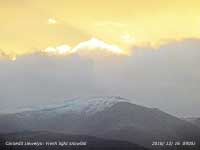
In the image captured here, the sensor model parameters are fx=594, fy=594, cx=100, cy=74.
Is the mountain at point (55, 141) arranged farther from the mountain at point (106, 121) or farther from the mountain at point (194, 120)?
the mountain at point (194, 120)

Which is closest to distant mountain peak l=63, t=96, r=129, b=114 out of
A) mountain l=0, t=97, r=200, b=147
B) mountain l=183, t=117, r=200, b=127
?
mountain l=0, t=97, r=200, b=147

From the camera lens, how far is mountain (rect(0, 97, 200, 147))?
22.9ft

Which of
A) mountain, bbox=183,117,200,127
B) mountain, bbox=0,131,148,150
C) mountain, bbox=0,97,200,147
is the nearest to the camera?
mountain, bbox=0,131,148,150

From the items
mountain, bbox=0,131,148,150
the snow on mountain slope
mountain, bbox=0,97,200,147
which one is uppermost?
the snow on mountain slope

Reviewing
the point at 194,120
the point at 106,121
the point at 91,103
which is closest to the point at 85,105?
the point at 91,103

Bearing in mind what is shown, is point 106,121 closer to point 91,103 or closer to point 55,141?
point 91,103

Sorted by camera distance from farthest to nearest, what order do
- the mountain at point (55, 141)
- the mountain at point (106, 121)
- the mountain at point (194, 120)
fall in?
the mountain at point (194, 120), the mountain at point (106, 121), the mountain at point (55, 141)

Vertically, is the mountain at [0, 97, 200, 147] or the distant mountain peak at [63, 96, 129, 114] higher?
the distant mountain peak at [63, 96, 129, 114]

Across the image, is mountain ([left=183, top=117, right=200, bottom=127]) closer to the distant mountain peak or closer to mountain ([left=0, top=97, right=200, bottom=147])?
mountain ([left=0, top=97, right=200, bottom=147])

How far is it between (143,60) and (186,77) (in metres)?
0.56

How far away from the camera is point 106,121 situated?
7062mm

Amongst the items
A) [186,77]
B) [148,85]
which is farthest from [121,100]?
[186,77]

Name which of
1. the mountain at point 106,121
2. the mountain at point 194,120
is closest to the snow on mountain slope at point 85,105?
the mountain at point 106,121

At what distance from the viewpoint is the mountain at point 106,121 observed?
699cm
